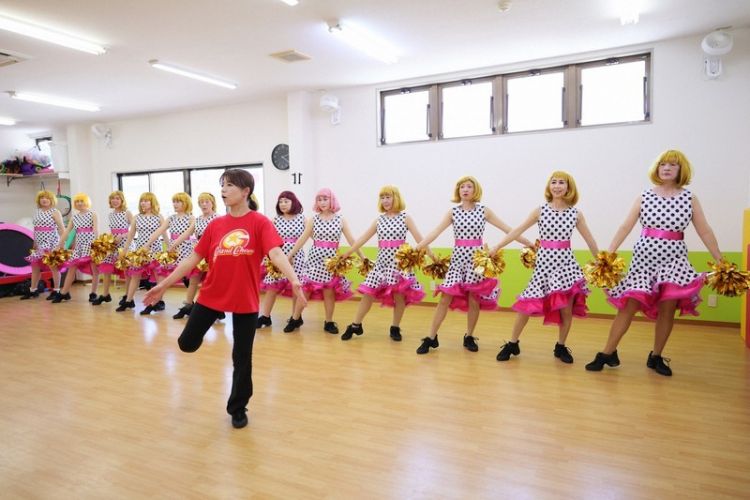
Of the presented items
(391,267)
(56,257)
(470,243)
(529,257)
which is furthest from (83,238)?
(529,257)

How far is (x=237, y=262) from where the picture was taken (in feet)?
9.96

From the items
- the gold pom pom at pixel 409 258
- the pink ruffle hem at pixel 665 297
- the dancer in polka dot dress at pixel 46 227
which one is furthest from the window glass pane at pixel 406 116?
the dancer in polka dot dress at pixel 46 227

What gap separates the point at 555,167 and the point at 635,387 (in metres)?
3.70

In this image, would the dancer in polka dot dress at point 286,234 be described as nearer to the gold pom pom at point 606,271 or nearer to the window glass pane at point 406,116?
the window glass pane at point 406,116

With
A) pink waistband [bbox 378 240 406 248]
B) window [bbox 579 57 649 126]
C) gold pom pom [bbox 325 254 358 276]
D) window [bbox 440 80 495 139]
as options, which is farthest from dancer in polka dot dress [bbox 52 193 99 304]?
window [bbox 579 57 649 126]

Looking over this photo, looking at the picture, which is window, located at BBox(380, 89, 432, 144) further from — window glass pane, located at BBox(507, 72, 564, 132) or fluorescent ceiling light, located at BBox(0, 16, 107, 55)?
fluorescent ceiling light, located at BBox(0, 16, 107, 55)

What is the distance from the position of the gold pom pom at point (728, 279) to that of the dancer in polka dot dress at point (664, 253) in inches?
2.7

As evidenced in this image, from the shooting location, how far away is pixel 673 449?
9.20ft

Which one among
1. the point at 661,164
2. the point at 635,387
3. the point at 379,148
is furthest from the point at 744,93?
the point at 379,148

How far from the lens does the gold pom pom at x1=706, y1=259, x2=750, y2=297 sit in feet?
12.4

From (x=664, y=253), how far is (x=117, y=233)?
24.1 feet

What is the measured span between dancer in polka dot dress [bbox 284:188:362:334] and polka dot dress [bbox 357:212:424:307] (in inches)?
19.8

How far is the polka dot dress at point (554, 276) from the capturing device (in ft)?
14.4

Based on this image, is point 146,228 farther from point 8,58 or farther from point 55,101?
point 55,101
